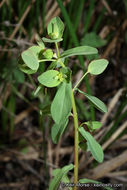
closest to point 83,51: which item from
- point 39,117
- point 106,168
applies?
point 106,168

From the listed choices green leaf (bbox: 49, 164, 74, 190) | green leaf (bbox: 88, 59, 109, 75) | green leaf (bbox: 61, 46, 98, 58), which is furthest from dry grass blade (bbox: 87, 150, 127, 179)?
green leaf (bbox: 61, 46, 98, 58)

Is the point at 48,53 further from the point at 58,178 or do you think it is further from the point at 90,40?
the point at 90,40

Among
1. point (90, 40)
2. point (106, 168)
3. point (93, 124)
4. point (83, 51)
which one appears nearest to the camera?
point (83, 51)

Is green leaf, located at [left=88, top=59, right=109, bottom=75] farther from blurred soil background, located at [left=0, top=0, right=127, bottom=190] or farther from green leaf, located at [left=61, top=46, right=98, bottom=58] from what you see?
blurred soil background, located at [left=0, top=0, right=127, bottom=190]

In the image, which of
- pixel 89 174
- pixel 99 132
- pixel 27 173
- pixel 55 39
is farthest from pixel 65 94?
pixel 27 173

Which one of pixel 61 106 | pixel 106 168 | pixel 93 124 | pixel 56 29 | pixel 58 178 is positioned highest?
pixel 56 29

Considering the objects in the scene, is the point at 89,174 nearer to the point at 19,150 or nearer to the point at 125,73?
the point at 19,150

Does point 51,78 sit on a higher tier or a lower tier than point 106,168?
higher

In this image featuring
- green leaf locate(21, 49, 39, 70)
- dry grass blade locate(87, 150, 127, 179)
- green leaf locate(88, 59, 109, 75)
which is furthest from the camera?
dry grass blade locate(87, 150, 127, 179)

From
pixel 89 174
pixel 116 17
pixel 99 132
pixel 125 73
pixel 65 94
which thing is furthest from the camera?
pixel 125 73
